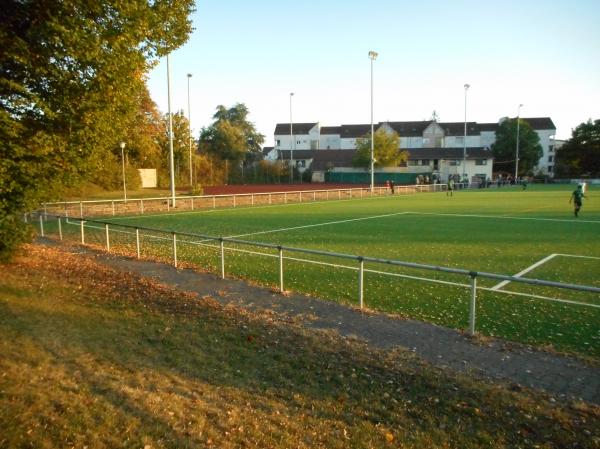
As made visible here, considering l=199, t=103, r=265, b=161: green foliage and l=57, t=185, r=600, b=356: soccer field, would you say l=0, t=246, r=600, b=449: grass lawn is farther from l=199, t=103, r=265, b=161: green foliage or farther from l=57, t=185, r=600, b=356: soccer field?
l=199, t=103, r=265, b=161: green foliage

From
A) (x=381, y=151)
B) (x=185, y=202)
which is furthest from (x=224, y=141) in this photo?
(x=185, y=202)

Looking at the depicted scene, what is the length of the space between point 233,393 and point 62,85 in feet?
21.2

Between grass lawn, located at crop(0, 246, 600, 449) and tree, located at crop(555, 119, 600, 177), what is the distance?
8850 centimetres

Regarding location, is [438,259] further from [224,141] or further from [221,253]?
[224,141]

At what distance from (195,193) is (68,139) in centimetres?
2867

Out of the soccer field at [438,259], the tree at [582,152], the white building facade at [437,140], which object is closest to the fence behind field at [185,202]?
the soccer field at [438,259]

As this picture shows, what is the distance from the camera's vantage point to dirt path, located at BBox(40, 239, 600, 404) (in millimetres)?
4758

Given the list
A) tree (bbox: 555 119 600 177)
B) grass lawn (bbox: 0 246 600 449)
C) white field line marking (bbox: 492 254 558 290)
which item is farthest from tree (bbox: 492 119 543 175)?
grass lawn (bbox: 0 246 600 449)

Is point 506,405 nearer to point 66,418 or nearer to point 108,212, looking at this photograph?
point 66,418

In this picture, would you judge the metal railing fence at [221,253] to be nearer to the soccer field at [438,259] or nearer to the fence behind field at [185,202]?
the soccer field at [438,259]

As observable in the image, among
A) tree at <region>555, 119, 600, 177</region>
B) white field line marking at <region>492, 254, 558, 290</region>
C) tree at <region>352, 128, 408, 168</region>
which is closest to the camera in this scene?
white field line marking at <region>492, 254, 558, 290</region>

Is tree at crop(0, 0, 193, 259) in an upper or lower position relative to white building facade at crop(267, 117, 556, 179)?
lower

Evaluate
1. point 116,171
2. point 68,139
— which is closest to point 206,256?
point 68,139

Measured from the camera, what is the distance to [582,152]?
7825 cm
